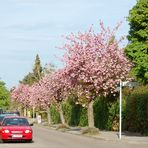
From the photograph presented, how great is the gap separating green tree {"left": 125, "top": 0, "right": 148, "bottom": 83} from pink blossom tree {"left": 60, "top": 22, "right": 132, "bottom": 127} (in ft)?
29.1

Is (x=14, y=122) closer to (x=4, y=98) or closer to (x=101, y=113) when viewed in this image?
(x=101, y=113)

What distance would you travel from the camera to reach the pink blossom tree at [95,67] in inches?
1650

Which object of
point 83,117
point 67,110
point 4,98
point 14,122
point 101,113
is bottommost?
point 14,122

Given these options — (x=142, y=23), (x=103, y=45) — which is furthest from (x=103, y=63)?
(x=142, y=23)

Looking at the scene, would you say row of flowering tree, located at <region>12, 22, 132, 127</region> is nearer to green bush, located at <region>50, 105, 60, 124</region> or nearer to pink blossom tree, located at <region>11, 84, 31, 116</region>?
green bush, located at <region>50, 105, 60, 124</region>

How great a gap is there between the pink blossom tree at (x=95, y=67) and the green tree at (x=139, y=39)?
29.1 ft

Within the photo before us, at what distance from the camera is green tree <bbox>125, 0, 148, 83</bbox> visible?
3191 centimetres

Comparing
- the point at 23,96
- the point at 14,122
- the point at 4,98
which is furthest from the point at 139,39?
the point at 4,98

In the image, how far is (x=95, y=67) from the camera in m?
41.8

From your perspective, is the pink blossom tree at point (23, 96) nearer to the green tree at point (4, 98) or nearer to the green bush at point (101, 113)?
the green tree at point (4, 98)

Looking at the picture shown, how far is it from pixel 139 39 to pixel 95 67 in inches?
370

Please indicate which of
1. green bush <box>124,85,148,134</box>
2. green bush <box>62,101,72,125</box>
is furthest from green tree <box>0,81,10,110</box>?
green bush <box>124,85,148,134</box>

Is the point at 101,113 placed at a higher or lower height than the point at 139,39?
lower

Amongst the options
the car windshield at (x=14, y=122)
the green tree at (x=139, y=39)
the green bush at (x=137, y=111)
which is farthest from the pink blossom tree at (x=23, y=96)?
the car windshield at (x=14, y=122)
